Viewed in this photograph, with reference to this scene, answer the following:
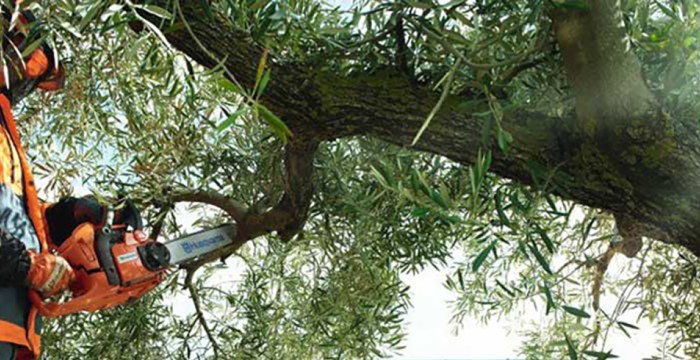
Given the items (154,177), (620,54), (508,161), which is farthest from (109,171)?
(620,54)

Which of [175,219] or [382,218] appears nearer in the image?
[382,218]

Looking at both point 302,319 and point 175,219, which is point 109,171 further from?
point 302,319

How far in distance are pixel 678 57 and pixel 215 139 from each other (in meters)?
1.48

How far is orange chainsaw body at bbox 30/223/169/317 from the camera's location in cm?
215

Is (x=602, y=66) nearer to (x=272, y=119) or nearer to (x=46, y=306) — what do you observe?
(x=272, y=119)

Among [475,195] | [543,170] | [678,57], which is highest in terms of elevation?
[678,57]

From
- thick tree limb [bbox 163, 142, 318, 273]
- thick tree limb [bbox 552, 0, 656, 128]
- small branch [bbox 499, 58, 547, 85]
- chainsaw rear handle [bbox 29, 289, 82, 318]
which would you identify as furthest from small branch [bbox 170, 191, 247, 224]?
thick tree limb [bbox 552, 0, 656, 128]

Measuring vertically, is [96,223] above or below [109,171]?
below

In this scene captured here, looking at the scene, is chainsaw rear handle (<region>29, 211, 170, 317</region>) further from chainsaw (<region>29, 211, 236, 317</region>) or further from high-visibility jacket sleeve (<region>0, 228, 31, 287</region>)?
high-visibility jacket sleeve (<region>0, 228, 31, 287</region>)

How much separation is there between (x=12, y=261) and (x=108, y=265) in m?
0.36

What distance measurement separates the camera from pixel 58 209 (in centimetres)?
229

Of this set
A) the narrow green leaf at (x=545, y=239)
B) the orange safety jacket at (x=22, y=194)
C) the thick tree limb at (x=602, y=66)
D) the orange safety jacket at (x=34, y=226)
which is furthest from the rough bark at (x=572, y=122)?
the orange safety jacket at (x=34, y=226)

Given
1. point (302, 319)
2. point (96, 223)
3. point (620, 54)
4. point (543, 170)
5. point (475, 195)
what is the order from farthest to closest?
point (302, 319)
point (96, 223)
point (543, 170)
point (620, 54)
point (475, 195)

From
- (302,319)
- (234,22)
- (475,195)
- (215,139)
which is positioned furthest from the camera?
(302,319)
